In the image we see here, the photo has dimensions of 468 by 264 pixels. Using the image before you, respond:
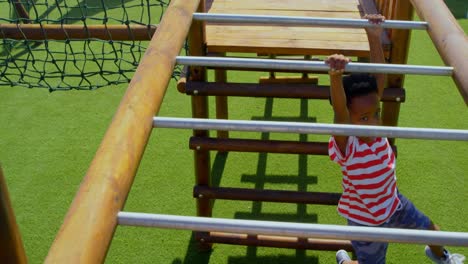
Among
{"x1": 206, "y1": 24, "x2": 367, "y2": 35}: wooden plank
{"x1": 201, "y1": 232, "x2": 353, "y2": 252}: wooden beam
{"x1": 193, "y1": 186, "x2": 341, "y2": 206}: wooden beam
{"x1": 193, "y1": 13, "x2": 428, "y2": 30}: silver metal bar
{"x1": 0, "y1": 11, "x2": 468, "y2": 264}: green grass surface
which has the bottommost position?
{"x1": 0, "y1": 11, "x2": 468, "y2": 264}: green grass surface

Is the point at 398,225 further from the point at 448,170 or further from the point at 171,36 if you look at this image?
the point at 448,170

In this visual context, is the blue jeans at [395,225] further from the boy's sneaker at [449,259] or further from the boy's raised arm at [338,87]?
the boy's raised arm at [338,87]

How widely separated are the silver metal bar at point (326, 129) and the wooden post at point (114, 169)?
0.10m

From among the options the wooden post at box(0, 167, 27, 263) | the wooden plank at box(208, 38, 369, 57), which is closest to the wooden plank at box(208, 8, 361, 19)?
the wooden plank at box(208, 38, 369, 57)

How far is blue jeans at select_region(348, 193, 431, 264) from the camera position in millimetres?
2412

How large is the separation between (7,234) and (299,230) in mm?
643

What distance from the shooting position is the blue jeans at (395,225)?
7.91 ft

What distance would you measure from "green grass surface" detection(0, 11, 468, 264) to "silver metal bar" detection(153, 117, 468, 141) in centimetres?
181

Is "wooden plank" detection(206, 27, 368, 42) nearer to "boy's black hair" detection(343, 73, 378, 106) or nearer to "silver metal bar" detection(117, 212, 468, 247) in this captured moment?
"boy's black hair" detection(343, 73, 378, 106)

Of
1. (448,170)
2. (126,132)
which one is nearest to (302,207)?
(448,170)

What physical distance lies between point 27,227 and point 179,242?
1007 mm

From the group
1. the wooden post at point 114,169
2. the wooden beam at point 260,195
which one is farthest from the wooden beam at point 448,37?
the wooden beam at point 260,195

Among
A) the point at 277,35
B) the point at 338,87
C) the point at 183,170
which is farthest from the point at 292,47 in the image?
the point at 183,170

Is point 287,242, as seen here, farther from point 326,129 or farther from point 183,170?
point 326,129
